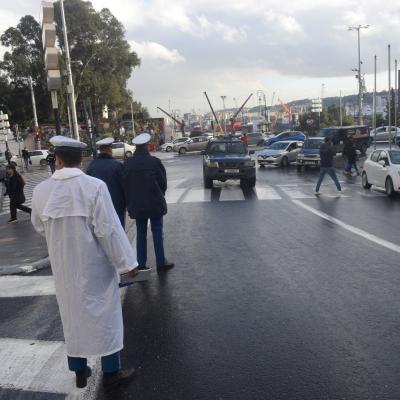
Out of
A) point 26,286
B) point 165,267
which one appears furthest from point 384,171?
point 26,286

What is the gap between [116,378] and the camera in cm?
364

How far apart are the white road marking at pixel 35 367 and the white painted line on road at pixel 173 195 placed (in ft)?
32.0

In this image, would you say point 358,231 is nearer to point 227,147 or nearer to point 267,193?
point 267,193

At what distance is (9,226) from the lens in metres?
12.4

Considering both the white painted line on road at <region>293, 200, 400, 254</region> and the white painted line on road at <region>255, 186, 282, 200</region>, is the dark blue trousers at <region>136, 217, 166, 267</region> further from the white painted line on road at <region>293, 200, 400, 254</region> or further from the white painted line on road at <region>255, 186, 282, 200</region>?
the white painted line on road at <region>255, 186, 282, 200</region>

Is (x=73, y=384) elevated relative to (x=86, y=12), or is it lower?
lower

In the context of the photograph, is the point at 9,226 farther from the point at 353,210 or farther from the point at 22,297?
the point at 353,210

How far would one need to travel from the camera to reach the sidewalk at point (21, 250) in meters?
7.36

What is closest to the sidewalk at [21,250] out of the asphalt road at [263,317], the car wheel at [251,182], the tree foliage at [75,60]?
the asphalt road at [263,317]

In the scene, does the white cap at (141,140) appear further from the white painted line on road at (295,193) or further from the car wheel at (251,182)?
the car wheel at (251,182)

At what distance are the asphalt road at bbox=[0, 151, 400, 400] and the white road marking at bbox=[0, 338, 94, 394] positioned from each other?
0.14 meters

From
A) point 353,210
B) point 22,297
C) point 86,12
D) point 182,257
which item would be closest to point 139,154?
point 182,257

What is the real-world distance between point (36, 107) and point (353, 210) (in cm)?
4829

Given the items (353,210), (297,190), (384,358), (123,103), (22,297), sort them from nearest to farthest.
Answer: (384,358)
(22,297)
(353,210)
(297,190)
(123,103)
